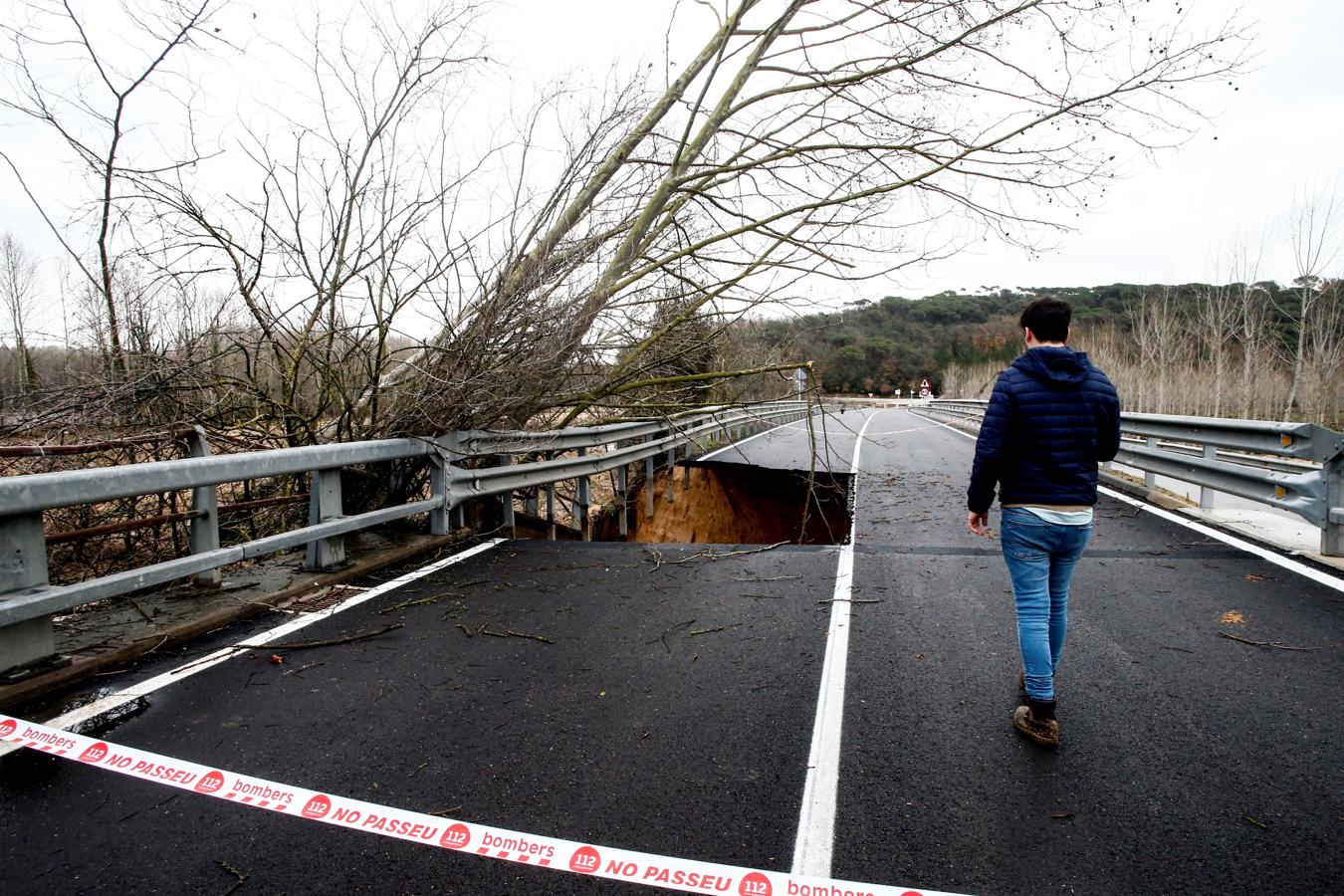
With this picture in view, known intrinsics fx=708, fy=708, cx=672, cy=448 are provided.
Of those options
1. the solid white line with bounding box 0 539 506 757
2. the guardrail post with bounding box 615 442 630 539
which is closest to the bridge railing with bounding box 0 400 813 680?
the solid white line with bounding box 0 539 506 757

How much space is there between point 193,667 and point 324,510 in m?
1.56

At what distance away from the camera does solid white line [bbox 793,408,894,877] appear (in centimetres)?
219

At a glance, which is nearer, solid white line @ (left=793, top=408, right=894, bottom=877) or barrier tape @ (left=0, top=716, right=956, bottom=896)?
barrier tape @ (left=0, top=716, right=956, bottom=896)

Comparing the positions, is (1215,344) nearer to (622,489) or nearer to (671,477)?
(671,477)

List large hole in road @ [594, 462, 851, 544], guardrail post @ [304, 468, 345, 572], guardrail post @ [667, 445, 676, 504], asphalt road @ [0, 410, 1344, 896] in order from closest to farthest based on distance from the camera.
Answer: asphalt road @ [0, 410, 1344, 896] < guardrail post @ [304, 468, 345, 572] < large hole in road @ [594, 462, 851, 544] < guardrail post @ [667, 445, 676, 504]

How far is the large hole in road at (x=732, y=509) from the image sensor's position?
36.8 feet

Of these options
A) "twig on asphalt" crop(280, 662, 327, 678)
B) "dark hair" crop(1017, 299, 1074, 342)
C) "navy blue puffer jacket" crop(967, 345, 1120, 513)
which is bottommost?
"twig on asphalt" crop(280, 662, 327, 678)

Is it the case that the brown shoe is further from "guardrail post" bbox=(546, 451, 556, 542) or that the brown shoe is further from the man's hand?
"guardrail post" bbox=(546, 451, 556, 542)

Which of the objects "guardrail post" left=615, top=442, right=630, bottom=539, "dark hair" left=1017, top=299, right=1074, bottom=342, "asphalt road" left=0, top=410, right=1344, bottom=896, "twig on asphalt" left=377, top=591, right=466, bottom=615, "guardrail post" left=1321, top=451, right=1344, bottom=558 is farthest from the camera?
"guardrail post" left=615, top=442, right=630, bottom=539

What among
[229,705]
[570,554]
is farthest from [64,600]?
[570,554]

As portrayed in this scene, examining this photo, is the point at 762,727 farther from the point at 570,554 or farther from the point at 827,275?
the point at 827,275

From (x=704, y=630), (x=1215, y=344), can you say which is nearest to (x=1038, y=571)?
(x=704, y=630)

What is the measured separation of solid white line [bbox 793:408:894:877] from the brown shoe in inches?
29.2

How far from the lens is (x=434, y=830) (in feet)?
7.55
